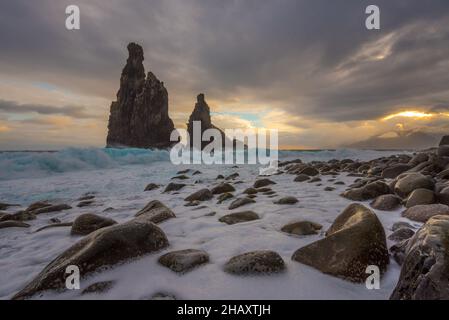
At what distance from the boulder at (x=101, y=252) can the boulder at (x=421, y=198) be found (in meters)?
3.52

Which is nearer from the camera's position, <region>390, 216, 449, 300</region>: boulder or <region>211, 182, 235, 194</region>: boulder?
<region>390, 216, 449, 300</region>: boulder

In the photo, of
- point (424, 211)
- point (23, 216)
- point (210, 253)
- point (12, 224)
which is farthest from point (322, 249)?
point (23, 216)

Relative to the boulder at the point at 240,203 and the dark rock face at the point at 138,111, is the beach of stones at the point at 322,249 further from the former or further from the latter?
the dark rock face at the point at 138,111

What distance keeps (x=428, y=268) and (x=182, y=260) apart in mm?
1766

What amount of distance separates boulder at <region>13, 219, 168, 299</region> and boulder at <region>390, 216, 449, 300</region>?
206 cm

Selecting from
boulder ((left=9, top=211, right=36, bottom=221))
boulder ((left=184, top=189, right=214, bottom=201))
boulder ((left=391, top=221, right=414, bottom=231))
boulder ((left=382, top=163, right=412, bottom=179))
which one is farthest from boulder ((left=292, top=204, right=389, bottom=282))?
boulder ((left=382, top=163, right=412, bottom=179))

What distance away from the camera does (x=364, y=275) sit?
210 centimetres

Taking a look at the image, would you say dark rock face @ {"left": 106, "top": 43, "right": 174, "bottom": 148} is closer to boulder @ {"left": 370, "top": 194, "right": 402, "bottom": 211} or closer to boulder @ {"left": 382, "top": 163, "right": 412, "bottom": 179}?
boulder @ {"left": 382, "top": 163, "right": 412, "bottom": 179}

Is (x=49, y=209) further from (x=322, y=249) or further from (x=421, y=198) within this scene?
(x=421, y=198)

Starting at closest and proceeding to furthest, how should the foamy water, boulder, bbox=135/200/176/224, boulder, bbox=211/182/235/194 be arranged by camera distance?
the foamy water → boulder, bbox=135/200/176/224 → boulder, bbox=211/182/235/194

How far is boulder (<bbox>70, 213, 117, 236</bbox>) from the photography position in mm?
3822

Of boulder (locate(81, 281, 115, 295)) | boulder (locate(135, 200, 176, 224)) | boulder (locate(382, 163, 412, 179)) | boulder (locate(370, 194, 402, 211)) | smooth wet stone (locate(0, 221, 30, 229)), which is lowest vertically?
smooth wet stone (locate(0, 221, 30, 229))

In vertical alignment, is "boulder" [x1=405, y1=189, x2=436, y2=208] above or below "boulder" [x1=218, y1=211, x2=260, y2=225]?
above
